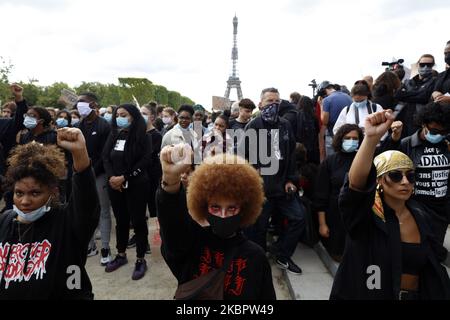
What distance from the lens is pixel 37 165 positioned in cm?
198

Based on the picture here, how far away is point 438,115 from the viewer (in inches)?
114

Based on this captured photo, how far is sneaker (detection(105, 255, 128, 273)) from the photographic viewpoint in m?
4.24

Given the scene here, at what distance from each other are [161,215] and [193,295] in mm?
410

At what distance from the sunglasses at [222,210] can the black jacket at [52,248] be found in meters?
0.67

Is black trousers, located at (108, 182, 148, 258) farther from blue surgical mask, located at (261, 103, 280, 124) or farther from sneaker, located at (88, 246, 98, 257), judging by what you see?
blue surgical mask, located at (261, 103, 280, 124)

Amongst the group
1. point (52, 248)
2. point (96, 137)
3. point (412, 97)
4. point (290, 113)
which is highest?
point (412, 97)

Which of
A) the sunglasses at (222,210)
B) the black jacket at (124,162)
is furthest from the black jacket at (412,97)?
the black jacket at (124,162)

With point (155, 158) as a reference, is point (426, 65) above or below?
above

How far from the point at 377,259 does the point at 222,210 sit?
1.01 meters

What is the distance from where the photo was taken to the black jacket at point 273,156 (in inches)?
156

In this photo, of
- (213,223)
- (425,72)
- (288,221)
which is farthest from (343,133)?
(213,223)

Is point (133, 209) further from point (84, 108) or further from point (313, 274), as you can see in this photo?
point (313, 274)

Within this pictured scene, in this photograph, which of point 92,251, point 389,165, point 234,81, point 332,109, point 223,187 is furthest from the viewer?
point 234,81

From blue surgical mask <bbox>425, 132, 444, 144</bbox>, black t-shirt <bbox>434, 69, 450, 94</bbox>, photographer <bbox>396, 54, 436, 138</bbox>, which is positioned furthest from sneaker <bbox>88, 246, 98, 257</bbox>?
black t-shirt <bbox>434, 69, 450, 94</bbox>
